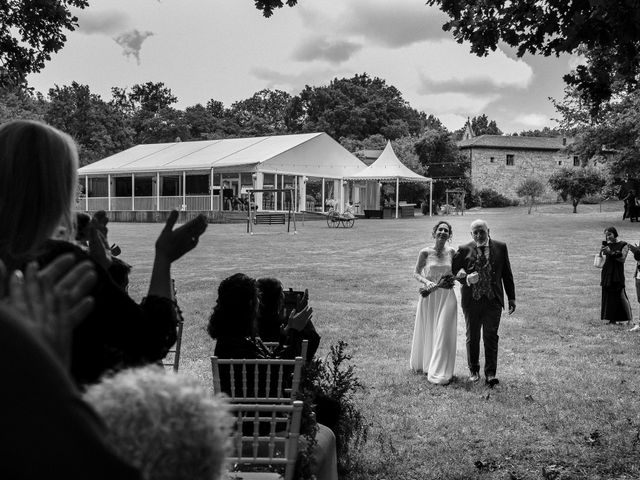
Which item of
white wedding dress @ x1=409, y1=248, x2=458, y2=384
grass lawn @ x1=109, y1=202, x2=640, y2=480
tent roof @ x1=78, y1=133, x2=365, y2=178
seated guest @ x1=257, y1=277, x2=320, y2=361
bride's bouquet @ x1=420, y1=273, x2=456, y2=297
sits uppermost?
tent roof @ x1=78, y1=133, x2=365, y2=178

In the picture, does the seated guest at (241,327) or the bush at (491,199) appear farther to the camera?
the bush at (491,199)

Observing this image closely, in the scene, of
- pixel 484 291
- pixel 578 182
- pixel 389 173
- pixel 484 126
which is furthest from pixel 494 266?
pixel 484 126

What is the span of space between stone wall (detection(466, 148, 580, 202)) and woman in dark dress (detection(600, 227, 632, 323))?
179ft

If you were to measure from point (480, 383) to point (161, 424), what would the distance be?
6958 millimetres

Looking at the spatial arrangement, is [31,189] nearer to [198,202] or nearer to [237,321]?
[237,321]

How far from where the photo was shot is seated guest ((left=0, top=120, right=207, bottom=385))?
153 centimetres

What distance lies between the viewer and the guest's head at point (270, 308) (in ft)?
15.2

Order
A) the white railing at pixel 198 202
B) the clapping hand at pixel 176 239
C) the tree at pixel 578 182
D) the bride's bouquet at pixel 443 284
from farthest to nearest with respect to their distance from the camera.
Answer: the tree at pixel 578 182
the white railing at pixel 198 202
the bride's bouquet at pixel 443 284
the clapping hand at pixel 176 239

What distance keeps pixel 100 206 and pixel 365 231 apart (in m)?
24.0

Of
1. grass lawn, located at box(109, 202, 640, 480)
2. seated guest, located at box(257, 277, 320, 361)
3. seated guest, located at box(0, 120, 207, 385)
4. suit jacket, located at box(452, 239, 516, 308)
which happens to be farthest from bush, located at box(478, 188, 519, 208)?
seated guest, located at box(0, 120, 207, 385)

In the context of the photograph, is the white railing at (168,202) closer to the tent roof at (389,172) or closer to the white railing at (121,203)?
the white railing at (121,203)

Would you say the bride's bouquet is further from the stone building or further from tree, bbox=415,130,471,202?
the stone building

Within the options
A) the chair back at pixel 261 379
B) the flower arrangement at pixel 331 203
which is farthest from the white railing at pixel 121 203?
the chair back at pixel 261 379

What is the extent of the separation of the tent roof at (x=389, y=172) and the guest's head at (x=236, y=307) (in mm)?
38332
